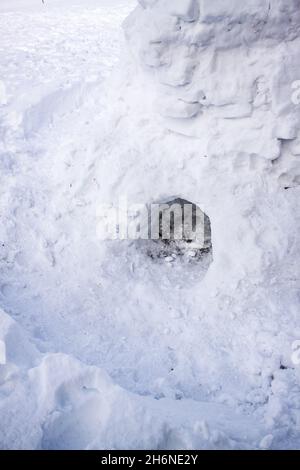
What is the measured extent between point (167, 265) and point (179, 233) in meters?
0.66

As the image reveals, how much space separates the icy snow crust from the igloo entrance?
0.33 meters

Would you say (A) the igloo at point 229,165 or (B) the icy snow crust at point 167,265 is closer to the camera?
(B) the icy snow crust at point 167,265

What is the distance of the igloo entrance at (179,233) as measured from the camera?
4.75 meters

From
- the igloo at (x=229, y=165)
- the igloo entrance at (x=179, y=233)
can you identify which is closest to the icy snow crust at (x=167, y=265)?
the igloo at (x=229, y=165)

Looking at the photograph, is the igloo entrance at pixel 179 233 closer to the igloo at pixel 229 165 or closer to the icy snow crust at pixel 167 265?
the icy snow crust at pixel 167 265

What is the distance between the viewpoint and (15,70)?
6.89m

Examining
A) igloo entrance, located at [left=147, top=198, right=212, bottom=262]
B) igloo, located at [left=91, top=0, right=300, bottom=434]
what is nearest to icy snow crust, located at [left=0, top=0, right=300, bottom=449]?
igloo, located at [left=91, top=0, right=300, bottom=434]

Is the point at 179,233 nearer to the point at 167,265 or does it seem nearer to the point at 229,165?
the point at 167,265

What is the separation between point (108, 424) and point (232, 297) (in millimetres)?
1943

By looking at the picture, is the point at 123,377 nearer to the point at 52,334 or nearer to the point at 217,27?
the point at 52,334

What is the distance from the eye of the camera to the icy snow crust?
2.50 meters

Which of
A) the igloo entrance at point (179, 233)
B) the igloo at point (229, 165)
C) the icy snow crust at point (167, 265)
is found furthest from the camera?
the igloo entrance at point (179, 233)

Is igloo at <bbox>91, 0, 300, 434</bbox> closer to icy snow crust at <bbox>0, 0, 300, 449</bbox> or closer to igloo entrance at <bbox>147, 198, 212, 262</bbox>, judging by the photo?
icy snow crust at <bbox>0, 0, 300, 449</bbox>

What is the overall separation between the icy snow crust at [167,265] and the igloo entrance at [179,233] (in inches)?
12.9
